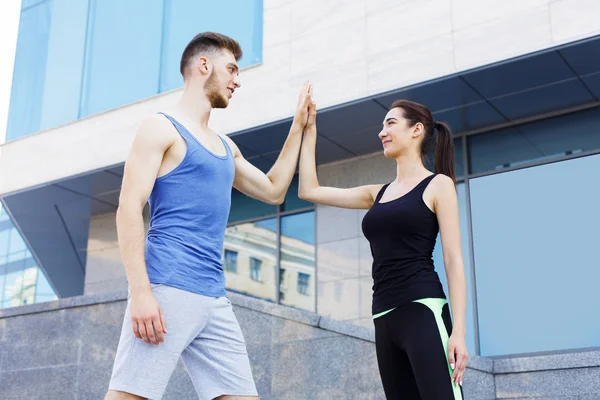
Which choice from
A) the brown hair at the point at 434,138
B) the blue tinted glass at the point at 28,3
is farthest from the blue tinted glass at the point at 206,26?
the brown hair at the point at 434,138

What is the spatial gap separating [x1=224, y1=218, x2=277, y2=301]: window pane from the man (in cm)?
935

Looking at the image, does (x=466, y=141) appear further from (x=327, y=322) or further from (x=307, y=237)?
(x=327, y=322)

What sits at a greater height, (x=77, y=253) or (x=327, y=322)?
(x=77, y=253)

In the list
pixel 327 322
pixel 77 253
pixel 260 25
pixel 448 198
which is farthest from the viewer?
pixel 77 253

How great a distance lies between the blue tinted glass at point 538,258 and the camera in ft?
34.6

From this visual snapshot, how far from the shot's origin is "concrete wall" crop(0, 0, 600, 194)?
977 cm

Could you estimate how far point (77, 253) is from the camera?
16062 millimetres

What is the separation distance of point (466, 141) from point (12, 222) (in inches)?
363

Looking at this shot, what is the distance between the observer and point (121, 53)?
45.6 ft

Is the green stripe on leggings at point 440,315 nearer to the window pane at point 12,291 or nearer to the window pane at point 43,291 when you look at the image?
the window pane at point 43,291

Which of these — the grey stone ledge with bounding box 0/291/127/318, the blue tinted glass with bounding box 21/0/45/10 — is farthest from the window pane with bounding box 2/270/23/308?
the grey stone ledge with bounding box 0/291/127/318

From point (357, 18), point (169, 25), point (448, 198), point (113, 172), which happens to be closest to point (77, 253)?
point (113, 172)

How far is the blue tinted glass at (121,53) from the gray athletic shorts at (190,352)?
1020 centimetres

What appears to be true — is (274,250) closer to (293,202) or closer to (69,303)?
(293,202)
